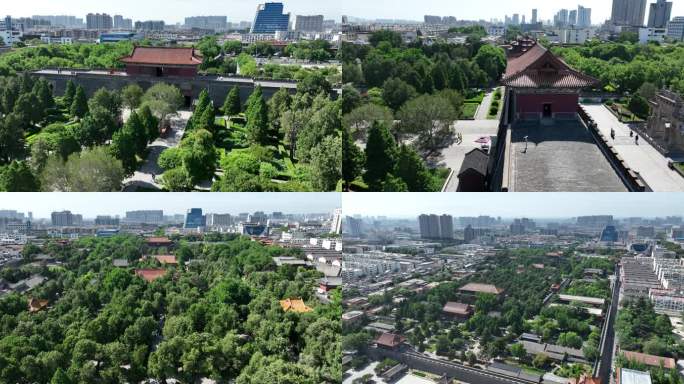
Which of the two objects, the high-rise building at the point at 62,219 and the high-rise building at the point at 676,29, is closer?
the high-rise building at the point at 62,219

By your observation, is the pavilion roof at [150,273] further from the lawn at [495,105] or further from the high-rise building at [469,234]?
the lawn at [495,105]

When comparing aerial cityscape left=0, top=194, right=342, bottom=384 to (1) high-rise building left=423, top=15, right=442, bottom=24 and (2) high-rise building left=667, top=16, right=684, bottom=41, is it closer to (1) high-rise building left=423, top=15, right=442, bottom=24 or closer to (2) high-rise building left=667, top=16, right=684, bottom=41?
(1) high-rise building left=423, top=15, right=442, bottom=24

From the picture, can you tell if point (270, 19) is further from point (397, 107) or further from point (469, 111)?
point (469, 111)

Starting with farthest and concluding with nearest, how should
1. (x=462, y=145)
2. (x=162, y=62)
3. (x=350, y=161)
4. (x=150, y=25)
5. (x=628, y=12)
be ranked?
(x=628, y=12) → (x=162, y=62) → (x=150, y=25) → (x=462, y=145) → (x=350, y=161)

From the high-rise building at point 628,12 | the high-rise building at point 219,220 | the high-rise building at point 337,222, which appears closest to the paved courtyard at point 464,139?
the high-rise building at point 337,222

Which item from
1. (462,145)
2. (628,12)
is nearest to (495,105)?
(462,145)

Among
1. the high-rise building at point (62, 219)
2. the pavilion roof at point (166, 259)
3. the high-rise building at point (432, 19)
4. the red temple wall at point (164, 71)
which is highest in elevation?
the high-rise building at point (432, 19)

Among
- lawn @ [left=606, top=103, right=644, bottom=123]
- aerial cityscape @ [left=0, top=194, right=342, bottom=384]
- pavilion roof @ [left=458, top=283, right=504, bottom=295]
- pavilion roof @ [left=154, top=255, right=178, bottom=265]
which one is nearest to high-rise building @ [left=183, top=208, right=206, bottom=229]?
aerial cityscape @ [left=0, top=194, right=342, bottom=384]
